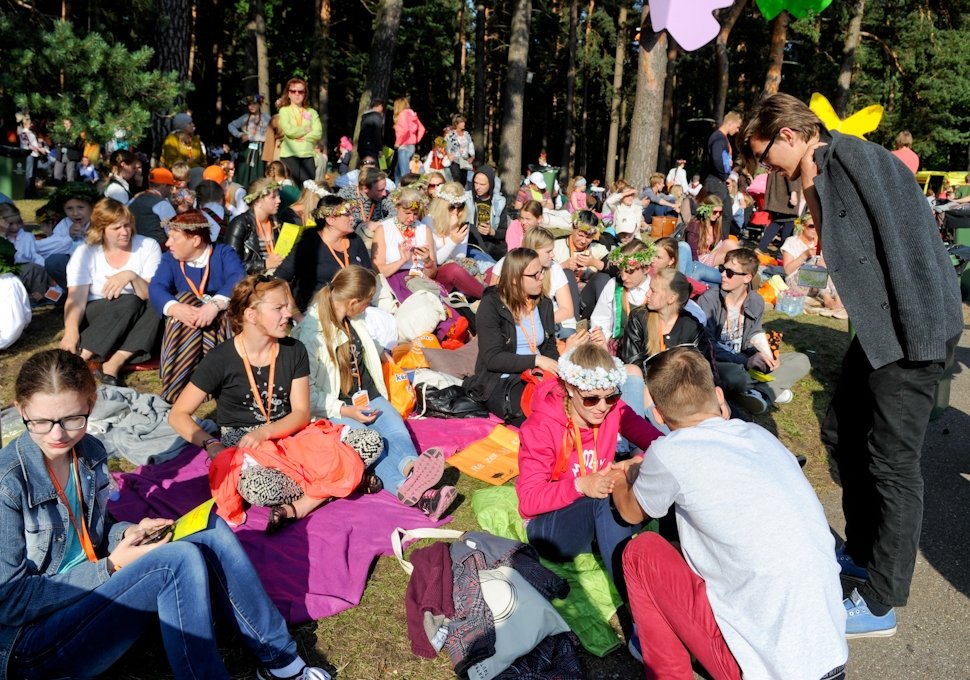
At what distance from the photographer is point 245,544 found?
12.0 ft

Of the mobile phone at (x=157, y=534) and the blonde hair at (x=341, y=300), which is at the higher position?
the blonde hair at (x=341, y=300)

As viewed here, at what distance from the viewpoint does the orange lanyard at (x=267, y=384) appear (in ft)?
13.2

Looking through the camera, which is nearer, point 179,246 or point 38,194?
point 179,246

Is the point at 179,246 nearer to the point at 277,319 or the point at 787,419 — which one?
the point at 277,319

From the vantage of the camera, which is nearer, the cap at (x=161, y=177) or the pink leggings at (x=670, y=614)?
the pink leggings at (x=670, y=614)

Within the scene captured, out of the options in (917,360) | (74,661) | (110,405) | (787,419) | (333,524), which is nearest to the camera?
(74,661)

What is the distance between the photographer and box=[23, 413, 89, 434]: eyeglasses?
2.40 meters

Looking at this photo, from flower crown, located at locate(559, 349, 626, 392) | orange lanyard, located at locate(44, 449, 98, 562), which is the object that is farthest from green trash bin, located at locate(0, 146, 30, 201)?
flower crown, located at locate(559, 349, 626, 392)

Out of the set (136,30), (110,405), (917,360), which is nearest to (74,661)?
(110,405)

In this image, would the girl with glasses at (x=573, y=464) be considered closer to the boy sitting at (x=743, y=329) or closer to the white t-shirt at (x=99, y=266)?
the boy sitting at (x=743, y=329)

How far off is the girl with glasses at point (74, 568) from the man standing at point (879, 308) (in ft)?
8.22

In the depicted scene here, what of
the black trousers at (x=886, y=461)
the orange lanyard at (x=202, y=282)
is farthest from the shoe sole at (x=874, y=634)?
the orange lanyard at (x=202, y=282)

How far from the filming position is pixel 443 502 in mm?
4074

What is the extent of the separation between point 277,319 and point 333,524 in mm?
1118
